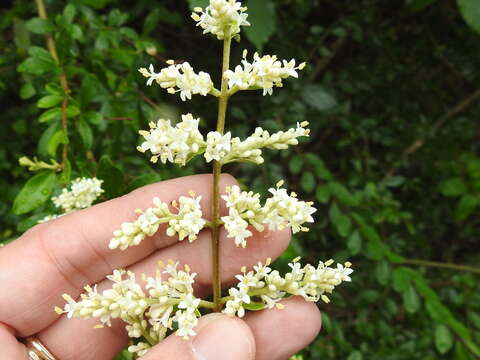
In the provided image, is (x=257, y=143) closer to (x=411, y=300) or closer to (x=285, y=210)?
(x=285, y=210)

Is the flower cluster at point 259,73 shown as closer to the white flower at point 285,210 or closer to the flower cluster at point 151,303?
the white flower at point 285,210

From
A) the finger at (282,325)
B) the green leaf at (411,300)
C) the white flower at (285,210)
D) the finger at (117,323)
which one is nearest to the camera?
the white flower at (285,210)

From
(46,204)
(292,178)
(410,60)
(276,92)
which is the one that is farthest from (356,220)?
(410,60)

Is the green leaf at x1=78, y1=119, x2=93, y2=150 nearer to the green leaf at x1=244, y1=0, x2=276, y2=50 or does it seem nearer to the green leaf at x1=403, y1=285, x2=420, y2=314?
the green leaf at x1=244, y1=0, x2=276, y2=50

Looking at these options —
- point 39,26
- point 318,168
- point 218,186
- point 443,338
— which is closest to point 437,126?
point 318,168

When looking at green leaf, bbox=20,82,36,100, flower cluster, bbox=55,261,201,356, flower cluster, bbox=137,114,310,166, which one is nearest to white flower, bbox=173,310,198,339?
flower cluster, bbox=55,261,201,356

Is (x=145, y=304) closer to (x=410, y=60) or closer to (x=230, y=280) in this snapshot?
(x=230, y=280)

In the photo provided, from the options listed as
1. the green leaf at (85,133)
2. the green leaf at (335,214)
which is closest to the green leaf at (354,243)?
the green leaf at (335,214)
